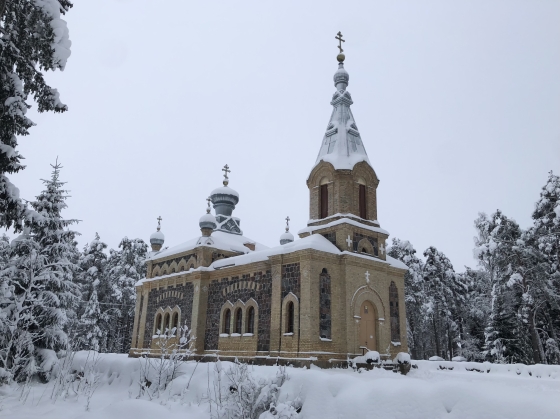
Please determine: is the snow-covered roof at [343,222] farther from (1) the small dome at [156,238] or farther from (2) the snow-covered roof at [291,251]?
(1) the small dome at [156,238]

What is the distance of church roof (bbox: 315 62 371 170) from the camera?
19188mm

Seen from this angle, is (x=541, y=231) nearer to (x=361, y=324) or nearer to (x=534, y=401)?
(x=361, y=324)

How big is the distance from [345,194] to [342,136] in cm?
301

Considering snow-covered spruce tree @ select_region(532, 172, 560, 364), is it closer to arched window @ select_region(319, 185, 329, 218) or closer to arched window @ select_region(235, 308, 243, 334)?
arched window @ select_region(319, 185, 329, 218)

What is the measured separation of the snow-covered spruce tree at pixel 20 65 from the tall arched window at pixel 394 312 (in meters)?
14.7

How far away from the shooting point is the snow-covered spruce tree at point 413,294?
3278 centimetres

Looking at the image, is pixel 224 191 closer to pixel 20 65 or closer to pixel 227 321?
pixel 227 321

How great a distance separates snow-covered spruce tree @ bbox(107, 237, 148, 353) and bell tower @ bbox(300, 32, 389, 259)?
21.8 m

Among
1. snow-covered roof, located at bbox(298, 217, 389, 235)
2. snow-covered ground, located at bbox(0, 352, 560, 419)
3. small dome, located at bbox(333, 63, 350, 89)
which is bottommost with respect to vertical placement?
snow-covered ground, located at bbox(0, 352, 560, 419)

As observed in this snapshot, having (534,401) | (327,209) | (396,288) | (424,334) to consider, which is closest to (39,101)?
(534,401)

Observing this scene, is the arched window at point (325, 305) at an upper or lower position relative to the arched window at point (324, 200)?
lower

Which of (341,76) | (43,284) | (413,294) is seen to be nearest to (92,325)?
(43,284)

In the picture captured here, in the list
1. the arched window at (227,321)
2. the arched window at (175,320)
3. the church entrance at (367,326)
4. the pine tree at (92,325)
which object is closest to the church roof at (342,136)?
the church entrance at (367,326)

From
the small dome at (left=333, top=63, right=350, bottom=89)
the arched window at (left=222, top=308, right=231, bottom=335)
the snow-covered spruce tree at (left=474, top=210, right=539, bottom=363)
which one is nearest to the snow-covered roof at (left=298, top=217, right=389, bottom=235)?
the arched window at (left=222, top=308, right=231, bottom=335)
